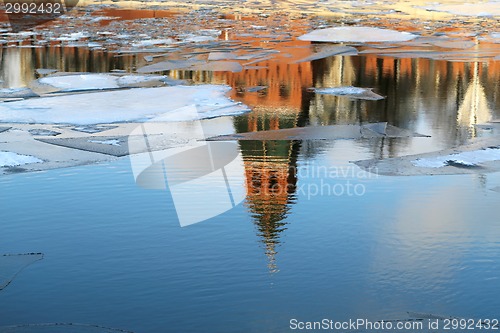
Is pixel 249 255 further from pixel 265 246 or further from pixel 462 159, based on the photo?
pixel 462 159

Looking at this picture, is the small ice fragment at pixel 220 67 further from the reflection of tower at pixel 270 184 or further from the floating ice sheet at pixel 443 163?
the floating ice sheet at pixel 443 163

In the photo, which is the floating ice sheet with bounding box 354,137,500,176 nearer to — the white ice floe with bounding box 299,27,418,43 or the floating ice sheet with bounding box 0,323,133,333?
the floating ice sheet with bounding box 0,323,133,333

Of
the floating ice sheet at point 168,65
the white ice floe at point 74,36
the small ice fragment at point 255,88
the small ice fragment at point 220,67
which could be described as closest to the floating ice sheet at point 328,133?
the small ice fragment at point 255,88

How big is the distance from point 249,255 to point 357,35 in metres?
19.0

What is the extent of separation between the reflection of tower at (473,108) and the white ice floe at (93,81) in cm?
601

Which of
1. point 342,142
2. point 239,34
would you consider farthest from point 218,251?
point 239,34

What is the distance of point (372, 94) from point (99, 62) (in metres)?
7.68

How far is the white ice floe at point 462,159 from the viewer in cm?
955

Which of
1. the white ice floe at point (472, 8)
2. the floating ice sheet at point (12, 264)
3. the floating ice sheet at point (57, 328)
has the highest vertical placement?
the white ice floe at point (472, 8)

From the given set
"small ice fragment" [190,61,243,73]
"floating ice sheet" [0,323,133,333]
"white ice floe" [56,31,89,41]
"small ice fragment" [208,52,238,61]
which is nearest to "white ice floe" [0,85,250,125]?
"small ice fragment" [190,61,243,73]

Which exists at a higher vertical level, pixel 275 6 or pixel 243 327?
pixel 275 6

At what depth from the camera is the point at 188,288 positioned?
A: 6.04 meters

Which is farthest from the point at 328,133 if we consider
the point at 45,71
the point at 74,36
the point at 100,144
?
the point at 74,36

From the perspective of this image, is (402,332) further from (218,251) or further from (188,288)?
(218,251)
